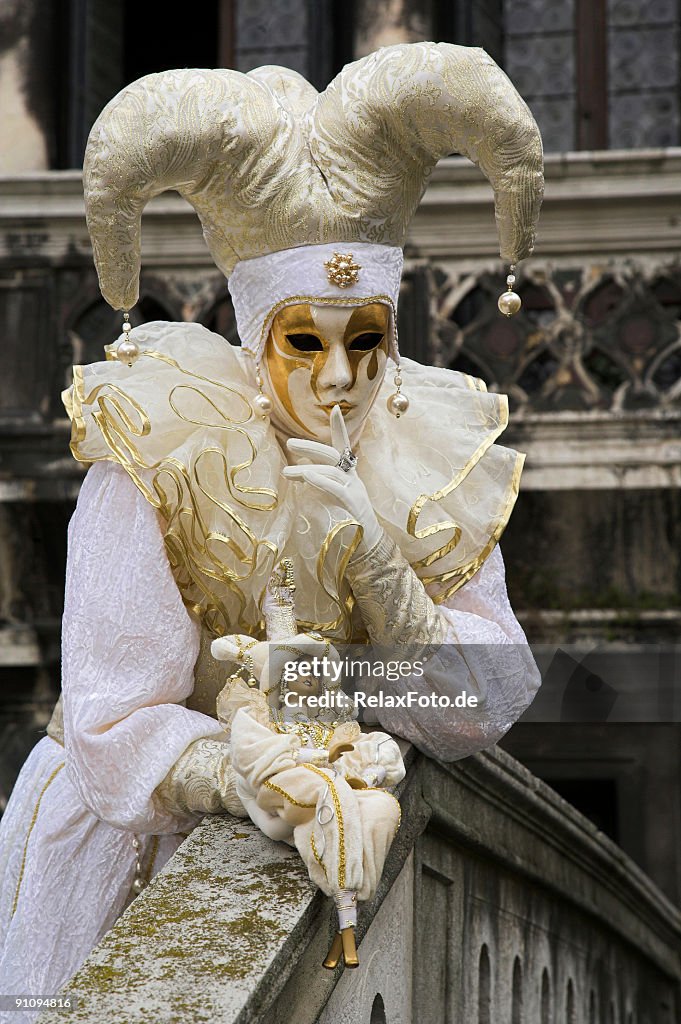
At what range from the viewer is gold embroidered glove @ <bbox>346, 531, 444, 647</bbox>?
10.2 feet

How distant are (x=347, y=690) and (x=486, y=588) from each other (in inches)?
15.7

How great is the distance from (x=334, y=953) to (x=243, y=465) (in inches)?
36.8

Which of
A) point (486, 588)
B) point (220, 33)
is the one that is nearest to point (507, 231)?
point (486, 588)

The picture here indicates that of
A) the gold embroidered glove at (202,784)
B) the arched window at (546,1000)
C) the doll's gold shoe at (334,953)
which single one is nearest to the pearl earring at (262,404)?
the gold embroidered glove at (202,784)

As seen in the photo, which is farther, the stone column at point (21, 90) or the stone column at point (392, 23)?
the stone column at point (21, 90)

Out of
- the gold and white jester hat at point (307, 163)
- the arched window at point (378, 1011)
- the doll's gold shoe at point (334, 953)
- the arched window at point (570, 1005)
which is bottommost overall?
the arched window at point (570, 1005)

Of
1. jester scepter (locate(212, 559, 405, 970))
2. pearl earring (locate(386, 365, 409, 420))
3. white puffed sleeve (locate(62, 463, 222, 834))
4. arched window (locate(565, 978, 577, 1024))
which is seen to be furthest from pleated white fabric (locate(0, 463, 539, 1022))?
arched window (locate(565, 978, 577, 1024))

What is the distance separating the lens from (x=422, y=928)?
3305 mm

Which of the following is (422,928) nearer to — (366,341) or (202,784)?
(202,784)

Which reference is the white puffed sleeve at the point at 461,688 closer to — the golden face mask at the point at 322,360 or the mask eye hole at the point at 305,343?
the golden face mask at the point at 322,360

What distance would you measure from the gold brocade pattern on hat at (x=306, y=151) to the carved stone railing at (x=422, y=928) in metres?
1.02

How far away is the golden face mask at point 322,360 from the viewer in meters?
3.16

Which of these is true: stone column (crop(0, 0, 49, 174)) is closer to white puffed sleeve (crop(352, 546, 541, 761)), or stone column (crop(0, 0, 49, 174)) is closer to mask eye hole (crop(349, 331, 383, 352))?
mask eye hole (crop(349, 331, 383, 352))

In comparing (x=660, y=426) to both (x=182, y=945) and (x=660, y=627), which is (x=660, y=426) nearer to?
(x=660, y=627)
